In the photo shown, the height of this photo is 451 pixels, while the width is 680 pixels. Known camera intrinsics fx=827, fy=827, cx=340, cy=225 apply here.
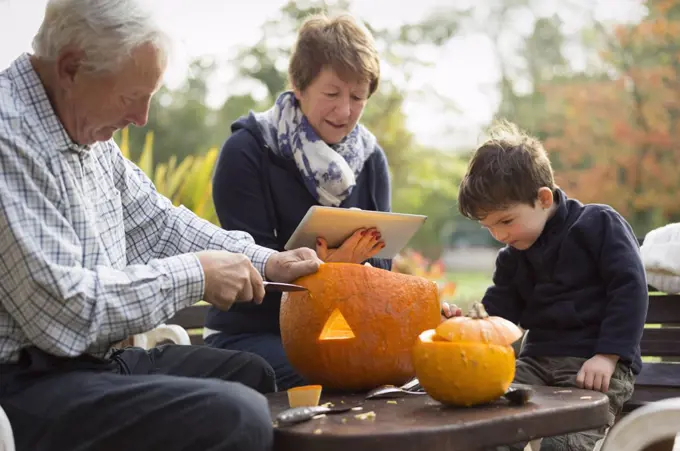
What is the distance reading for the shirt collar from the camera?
5.85ft

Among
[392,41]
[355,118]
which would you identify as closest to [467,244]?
[392,41]

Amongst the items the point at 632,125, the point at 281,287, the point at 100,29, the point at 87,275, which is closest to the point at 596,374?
the point at 281,287

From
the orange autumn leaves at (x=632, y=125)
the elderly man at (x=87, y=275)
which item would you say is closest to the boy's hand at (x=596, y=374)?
the elderly man at (x=87, y=275)

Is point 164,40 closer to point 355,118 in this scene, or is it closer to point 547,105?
point 355,118

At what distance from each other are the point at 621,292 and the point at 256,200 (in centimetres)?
124

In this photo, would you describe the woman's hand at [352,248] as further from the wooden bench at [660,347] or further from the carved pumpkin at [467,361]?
the wooden bench at [660,347]

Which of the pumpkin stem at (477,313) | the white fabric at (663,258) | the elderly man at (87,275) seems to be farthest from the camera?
the white fabric at (663,258)

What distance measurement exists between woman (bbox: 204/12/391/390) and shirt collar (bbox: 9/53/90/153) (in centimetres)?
109

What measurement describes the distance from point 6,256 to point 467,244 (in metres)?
15.7

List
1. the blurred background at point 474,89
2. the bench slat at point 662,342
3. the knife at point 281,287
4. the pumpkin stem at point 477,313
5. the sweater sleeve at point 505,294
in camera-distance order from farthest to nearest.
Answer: the blurred background at point 474,89
the bench slat at point 662,342
the sweater sleeve at point 505,294
the knife at point 281,287
the pumpkin stem at point 477,313

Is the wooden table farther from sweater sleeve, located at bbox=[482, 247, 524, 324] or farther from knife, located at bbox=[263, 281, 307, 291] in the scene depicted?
sweater sleeve, located at bbox=[482, 247, 524, 324]

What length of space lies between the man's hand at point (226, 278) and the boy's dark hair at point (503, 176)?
0.91 metres

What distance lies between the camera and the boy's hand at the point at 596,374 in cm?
235

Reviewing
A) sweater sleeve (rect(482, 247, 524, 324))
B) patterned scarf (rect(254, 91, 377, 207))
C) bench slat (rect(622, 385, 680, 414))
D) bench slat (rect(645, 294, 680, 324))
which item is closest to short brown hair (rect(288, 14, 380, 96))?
patterned scarf (rect(254, 91, 377, 207))
